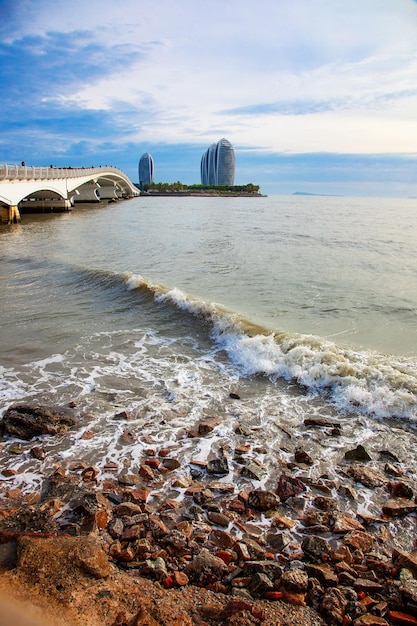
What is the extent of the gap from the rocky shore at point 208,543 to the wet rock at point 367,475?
0.01 metres

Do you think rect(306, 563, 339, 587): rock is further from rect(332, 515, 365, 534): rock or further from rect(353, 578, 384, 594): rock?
rect(332, 515, 365, 534): rock

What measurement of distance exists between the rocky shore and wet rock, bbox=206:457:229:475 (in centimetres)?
1

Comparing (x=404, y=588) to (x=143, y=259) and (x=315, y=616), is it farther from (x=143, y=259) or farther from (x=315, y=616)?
(x=143, y=259)

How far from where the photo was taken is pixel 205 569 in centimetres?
370

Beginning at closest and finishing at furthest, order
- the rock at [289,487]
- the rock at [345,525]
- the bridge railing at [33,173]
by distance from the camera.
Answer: the rock at [345,525], the rock at [289,487], the bridge railing at [33,173]

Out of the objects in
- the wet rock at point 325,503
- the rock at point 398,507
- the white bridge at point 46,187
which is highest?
the white bridge at point 46,187

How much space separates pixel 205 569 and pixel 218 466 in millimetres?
1747

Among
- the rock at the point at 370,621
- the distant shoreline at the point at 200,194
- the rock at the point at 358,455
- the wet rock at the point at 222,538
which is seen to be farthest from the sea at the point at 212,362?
the distant shoreline at the point at 200,194

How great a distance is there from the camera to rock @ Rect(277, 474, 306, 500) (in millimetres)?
4914

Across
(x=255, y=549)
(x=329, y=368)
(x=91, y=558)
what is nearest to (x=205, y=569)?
(x=255, y=549)

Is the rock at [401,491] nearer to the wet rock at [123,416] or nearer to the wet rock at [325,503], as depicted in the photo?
the wet rock at [325,503]

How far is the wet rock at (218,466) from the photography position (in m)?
5.34

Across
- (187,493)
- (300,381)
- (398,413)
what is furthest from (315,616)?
(300,381)

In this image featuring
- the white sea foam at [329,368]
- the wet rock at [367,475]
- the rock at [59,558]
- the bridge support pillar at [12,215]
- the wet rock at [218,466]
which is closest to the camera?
the rock at [59,558]
